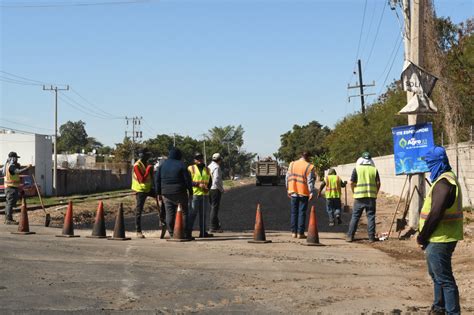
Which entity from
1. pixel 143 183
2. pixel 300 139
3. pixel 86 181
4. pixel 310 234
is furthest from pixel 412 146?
pixel 300 139

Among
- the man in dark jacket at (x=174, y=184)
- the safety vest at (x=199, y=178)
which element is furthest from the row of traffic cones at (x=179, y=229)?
the safety vest at (x=199, y=178)

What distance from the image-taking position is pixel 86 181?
57.7m

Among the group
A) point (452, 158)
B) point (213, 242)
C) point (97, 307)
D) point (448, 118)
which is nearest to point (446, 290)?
point (97, 307)

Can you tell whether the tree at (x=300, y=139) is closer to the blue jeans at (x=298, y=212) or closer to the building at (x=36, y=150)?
the building at (x=36, y=150)

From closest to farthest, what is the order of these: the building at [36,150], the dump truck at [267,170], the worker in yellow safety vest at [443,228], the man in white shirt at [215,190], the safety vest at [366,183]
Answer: the worker in yellow safety vest at [443,228] < the safety vest at [366,183] < the man in white shirt at [215,190] < the building at [36,150] < the dump truck at [267,170]

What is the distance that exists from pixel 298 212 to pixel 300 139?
339 ft

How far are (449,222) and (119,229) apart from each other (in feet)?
27.4

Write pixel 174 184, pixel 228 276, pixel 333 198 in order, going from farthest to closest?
pixel 333 198
pixel 174 184
pixel 228 276

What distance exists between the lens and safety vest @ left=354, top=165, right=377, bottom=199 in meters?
13.4

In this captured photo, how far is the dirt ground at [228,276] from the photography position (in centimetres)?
724

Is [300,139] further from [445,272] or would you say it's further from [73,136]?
[445,272]

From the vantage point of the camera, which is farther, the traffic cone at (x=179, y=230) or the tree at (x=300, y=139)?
the tree at (x=300, y=139)

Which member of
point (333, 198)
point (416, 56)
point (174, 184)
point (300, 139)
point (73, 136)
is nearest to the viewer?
point (174, 184)

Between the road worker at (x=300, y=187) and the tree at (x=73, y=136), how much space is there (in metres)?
168
